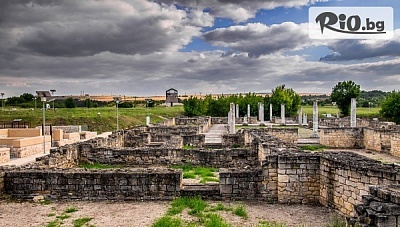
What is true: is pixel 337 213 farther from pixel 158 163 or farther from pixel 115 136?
pixel 115 136

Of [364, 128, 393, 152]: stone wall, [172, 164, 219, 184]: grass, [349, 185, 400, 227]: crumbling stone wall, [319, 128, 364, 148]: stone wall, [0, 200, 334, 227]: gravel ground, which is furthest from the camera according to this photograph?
[319, 128, 364, 148]: stone wall

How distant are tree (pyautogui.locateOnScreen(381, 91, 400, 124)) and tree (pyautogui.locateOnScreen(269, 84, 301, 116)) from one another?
1639 centimetres

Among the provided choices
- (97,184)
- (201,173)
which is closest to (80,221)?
(97,184)

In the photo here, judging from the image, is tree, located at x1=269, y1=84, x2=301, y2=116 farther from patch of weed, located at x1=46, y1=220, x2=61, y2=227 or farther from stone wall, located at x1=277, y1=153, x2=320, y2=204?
patch of weed, located at x1=46, y1=220, x2=61, y2=227

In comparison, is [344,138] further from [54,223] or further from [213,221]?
[54,223]

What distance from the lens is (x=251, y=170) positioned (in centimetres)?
977

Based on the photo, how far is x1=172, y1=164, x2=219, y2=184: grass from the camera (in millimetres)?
12098

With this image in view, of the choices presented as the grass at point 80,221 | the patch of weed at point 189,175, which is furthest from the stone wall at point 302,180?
the grass at point 80,221

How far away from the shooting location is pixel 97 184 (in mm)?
9828

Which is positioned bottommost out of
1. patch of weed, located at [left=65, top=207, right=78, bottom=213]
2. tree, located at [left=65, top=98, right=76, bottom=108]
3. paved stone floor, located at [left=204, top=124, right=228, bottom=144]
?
patch of weed, located at [left=65, top=207, right=78, bottom=213]

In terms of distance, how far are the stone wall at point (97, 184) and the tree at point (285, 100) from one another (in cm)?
5530

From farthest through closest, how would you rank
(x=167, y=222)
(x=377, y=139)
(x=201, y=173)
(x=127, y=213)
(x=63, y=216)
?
(x=377, y=139) → (x=201, y=173) → (x=127, y=213) → (x=63, y=216) → (x=167, y=222)

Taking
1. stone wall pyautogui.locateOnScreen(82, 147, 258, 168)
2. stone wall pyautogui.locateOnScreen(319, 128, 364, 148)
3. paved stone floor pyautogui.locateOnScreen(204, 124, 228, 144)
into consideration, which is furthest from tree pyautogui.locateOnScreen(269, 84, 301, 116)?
stone wall pyautogui.locateOnScreen(82, 147, 258, 168)

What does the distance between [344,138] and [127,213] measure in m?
19.4
